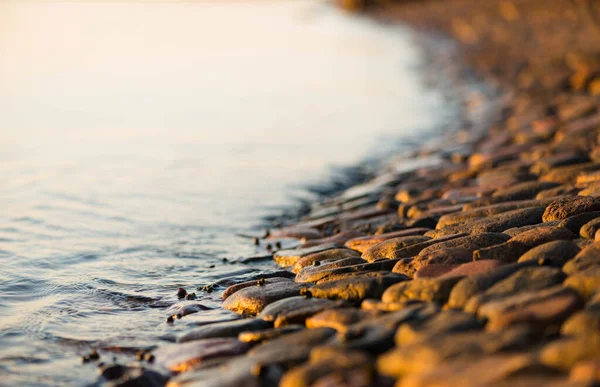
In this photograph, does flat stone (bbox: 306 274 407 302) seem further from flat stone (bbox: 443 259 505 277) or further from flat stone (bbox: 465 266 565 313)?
flat stone (bbox: 465 266 565 313)

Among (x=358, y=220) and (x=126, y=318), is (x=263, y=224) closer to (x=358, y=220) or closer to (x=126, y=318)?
(x=358, y=220)

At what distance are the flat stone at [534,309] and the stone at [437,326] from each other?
3.3 inches

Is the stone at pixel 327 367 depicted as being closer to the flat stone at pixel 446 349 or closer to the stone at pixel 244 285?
the flat stone at pixel 446 349

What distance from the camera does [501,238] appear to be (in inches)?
198

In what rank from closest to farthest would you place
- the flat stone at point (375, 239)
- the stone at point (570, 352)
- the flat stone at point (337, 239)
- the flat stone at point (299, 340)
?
the stone at point (570, 352)
the flat stone at point (299, 340)
the flat stone at point (375, 239)
the flat stone at point (337, 239)

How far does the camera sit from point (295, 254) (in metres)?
6.17

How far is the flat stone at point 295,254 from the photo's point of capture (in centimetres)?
604

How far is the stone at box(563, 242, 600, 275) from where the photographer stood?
412cm

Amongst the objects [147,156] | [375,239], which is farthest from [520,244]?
[147,156]

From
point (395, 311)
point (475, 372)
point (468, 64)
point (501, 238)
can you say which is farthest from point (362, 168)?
point (468, 64)

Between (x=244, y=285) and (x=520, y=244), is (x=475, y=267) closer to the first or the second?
(x=520, y=244)

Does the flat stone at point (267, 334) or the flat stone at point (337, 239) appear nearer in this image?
the flat stone at point (267, 334)

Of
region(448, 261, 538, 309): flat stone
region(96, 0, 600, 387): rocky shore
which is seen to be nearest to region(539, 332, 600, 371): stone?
region(96, 0, 600, 387): rocky shore

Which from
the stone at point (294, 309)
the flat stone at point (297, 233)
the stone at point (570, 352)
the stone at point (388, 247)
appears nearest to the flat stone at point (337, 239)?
the flat stone at point (297, 233)
